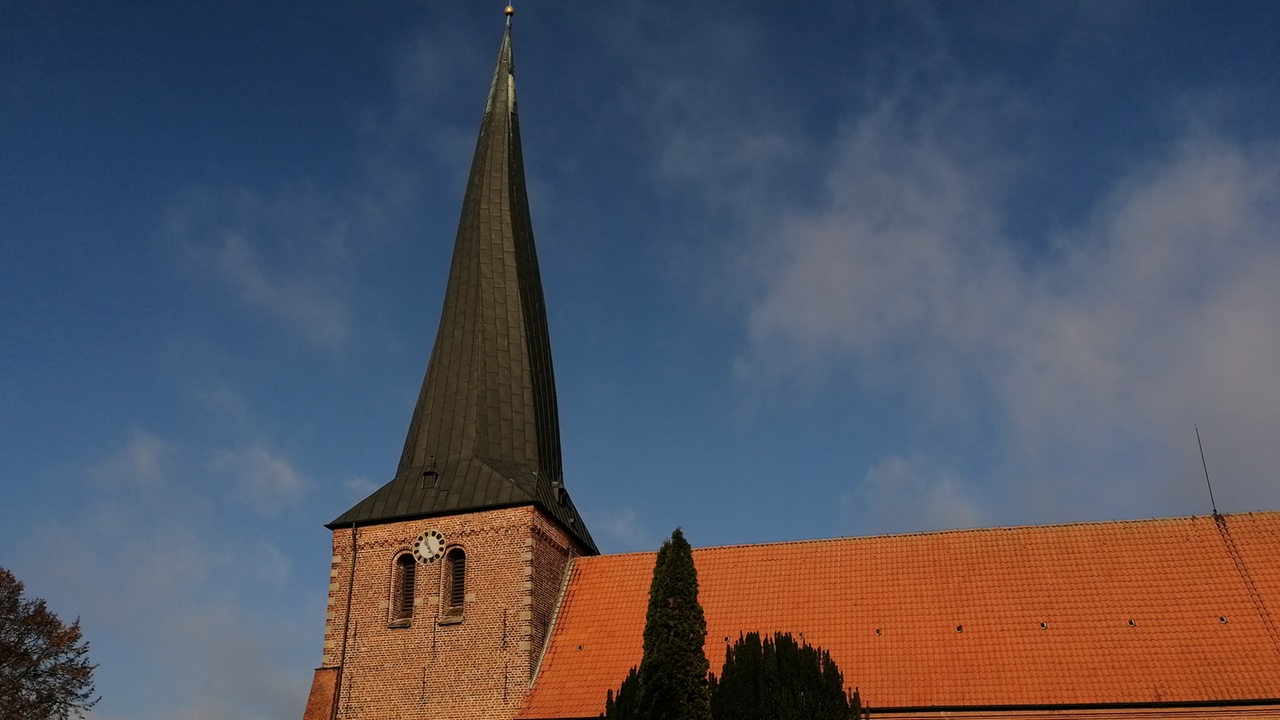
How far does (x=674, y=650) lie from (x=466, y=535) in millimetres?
9566

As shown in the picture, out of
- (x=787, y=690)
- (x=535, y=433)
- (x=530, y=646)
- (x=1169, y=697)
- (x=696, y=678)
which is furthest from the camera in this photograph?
(x=535, y=433)

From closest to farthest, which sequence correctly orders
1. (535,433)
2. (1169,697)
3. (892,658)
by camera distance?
(1169,697) < (892,658) < (535,433)

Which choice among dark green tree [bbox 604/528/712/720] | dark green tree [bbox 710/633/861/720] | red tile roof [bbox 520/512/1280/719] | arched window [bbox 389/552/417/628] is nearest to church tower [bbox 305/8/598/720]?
arched window [bbox 389/552/417/628]

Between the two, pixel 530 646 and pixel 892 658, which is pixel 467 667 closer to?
pixel 530 646

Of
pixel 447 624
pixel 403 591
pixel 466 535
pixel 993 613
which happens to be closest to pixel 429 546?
pixel 466 535

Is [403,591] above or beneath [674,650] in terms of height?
above

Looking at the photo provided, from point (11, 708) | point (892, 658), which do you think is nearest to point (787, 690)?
point (892, 658)

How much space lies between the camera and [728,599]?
2338cm

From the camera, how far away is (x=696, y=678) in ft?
49.3

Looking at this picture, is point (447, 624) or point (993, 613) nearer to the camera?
point (993, 613)

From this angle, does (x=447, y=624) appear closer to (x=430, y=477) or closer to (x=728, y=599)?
(x=430, y=477)

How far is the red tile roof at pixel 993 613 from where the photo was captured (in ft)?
64.2

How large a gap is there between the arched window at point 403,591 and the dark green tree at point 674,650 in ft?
29.8

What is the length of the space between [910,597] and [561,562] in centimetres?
764
